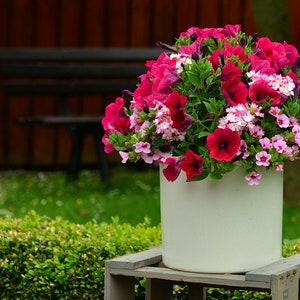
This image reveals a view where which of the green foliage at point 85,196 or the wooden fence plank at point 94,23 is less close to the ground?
the wooden fence plank at point 94,23

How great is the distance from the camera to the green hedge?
4.98 meters

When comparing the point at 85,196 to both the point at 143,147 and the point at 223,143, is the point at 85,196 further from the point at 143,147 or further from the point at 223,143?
the point at 223,143

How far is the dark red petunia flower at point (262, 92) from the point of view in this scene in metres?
3.95

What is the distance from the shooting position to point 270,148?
394 centimetres

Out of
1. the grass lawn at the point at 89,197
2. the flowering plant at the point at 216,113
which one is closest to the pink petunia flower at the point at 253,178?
the flowering plant at the point at 216,113

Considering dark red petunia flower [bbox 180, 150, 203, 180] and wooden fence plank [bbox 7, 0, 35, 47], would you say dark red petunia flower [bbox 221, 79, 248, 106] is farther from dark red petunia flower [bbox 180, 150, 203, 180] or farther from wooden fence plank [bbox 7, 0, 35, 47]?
wooden fence plank [bbox 7, 0, 35, 47]

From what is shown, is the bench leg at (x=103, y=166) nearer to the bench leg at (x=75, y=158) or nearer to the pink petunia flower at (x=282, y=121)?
the bench leg at (x=75, y=158)

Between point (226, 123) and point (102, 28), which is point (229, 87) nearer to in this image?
point (226, 123)

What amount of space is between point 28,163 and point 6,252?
7229 mm

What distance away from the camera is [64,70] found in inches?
436

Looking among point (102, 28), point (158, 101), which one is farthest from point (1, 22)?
point (158, 101)

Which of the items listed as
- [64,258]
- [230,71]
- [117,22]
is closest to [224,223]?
[230,71]

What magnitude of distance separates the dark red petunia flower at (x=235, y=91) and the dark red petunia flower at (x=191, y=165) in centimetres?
22

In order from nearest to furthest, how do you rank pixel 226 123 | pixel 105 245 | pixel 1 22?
pixel 226 123 < pixel 105 245 < pixel 1 22
